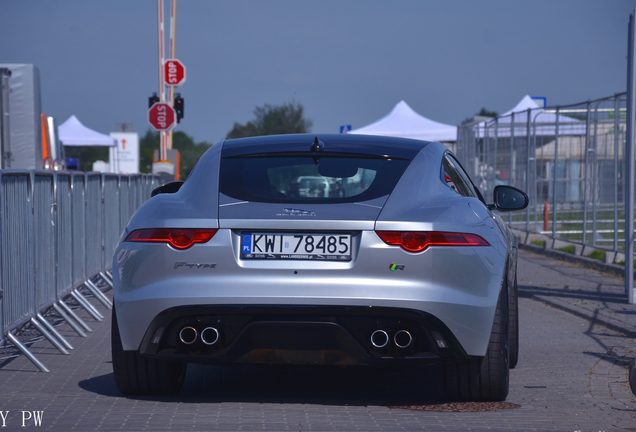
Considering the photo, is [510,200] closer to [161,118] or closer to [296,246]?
[296,246]

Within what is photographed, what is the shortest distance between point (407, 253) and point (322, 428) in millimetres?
925

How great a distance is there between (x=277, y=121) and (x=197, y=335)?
11023 cm

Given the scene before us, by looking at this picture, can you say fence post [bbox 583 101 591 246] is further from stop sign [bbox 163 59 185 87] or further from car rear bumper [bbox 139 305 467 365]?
stop sign [bbox 163 59 185 87]

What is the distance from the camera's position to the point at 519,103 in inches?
1330

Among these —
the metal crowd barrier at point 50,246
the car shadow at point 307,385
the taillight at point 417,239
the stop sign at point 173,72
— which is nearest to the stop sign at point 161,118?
the stop sign at point 173,72

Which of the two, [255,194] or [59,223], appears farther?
[59,223]

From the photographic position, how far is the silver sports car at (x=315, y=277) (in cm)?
436

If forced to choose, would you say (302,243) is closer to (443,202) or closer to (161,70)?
(443,202)

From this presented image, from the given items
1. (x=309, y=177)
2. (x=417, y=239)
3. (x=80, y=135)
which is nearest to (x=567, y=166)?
(x=309, y=177)

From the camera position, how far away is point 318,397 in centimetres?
514

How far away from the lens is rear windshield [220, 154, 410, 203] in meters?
4.64

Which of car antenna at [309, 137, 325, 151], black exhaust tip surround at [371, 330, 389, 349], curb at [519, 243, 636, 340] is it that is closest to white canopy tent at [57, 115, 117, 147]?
curb at [519, 243, 636, 340]

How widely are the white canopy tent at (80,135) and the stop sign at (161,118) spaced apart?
21.7m

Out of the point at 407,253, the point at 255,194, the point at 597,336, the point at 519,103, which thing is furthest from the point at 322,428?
the point at 519,103
